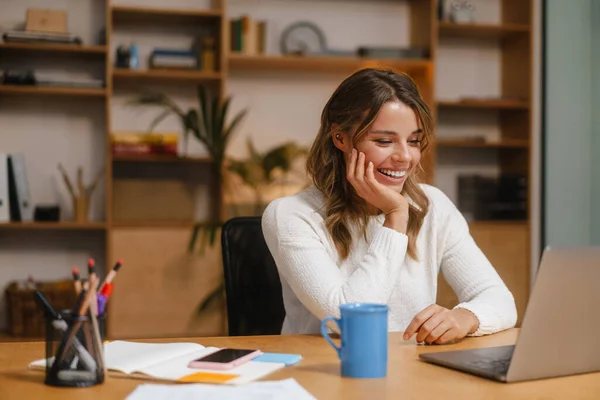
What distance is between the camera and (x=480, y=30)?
15.7 ft

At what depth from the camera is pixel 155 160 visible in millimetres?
4348

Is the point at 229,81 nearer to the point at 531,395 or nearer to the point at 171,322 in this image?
the point at 171,322

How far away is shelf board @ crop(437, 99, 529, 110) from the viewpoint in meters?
4.67

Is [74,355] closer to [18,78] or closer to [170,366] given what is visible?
[170,366]

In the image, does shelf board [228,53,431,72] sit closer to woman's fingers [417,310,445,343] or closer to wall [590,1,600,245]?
wall [590,1,600,245]

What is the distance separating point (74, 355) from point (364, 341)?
1.43 ft

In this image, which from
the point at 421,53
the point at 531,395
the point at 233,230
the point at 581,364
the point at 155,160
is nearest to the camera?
the point at 531,395

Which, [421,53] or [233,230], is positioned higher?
A: [421,53]

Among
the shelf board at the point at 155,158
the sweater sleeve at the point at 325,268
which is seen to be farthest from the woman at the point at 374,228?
the shelf board at the point at 155,158

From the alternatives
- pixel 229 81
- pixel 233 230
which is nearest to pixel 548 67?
pixel 229 81

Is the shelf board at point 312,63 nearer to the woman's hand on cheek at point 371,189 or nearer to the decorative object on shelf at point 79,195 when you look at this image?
the decorative object on shelf at point 79,195

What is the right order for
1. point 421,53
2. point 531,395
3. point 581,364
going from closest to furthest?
point 531,395 → point 581,364 → point 421,53

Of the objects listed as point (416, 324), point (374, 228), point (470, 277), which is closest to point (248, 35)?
point (374, 228)

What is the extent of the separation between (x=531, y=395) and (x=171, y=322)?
344 centimetres
